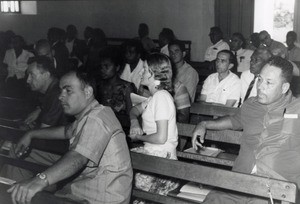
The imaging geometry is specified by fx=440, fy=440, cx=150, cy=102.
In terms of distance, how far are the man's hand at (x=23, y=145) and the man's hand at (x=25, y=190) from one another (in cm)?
108

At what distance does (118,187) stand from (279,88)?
1433 mm

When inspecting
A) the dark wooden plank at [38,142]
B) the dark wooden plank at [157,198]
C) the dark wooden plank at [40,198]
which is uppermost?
the dark wooden plank at [38,142]

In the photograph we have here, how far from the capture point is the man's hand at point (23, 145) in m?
3.67

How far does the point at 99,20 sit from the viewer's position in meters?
14.9

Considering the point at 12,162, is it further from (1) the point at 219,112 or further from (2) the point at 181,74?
(2) the point at 181,74

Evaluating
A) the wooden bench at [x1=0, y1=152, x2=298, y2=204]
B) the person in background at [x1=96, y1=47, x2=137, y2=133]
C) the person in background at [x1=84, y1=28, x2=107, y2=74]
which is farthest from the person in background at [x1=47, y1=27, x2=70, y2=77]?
the wooden bench at [x1=0, y1=152, x2=298, y2=204]

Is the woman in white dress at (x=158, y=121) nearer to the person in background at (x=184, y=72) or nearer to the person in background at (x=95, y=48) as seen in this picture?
the person in background at (x=184, y=72)

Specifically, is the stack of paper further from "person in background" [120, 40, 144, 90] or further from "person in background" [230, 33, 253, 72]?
"person in background" [230, 33, 253, 72]

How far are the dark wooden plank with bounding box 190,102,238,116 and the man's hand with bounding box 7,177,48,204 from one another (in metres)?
2.75

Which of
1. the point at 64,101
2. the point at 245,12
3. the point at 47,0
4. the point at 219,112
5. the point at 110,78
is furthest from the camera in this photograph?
the point at 47,0

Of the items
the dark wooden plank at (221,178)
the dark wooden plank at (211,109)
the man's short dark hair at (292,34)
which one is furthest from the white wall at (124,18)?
the dark wooden plank at (221,178)

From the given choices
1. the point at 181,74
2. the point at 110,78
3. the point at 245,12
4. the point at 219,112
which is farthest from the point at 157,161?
the point at 245,12

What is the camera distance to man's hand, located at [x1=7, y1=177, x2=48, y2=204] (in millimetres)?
2562

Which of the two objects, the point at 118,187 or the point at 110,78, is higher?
the point at 110,78
